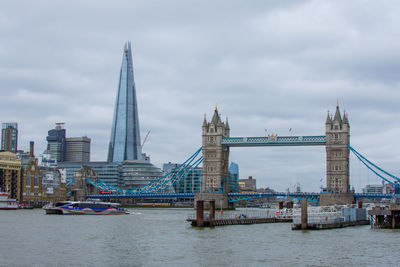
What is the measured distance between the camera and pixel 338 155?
138625 millimetres

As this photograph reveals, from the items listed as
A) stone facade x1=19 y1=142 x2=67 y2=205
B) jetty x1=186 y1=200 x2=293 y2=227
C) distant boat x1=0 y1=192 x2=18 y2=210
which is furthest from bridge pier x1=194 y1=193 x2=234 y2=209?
jetty x1=186 y1=200 x2=293 y2=227

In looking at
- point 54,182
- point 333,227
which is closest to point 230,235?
point 333,227

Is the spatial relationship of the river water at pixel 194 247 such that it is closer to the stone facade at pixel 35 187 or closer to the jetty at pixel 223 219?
the jetty at pixel 223 219

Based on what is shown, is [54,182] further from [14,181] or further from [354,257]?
[354,257]

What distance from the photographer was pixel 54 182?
173m

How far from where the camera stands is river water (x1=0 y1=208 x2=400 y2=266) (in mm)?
43562

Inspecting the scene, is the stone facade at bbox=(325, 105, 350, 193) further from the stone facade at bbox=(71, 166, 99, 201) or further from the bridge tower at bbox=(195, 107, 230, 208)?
the stone facade at bbox=(71, 166, 99, 201)

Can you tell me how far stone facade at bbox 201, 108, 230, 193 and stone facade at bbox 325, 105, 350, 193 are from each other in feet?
84.6

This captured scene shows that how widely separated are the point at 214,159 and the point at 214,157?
50 centimetres

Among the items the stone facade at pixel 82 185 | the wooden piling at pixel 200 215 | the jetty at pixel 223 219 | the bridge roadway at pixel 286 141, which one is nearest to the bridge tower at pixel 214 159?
the bridge roadway at pixel 286 141

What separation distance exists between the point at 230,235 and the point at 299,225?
10.9 metres

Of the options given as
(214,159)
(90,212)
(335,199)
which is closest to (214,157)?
(214,159)

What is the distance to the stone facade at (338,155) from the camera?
13762cm

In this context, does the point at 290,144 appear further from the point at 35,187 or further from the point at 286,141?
the point at 35,187
